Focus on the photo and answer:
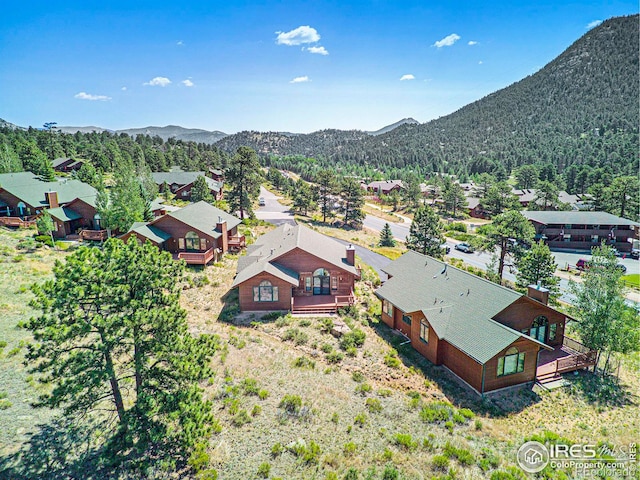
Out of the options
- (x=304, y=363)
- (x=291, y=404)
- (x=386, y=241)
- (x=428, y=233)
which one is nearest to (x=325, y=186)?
(x=386, y=241)

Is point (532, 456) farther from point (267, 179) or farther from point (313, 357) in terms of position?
point (267, 179)

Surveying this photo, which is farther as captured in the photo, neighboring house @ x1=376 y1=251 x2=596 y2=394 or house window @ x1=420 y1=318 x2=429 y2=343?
house window @ x1=420 y1=318 x2=429 y2=343

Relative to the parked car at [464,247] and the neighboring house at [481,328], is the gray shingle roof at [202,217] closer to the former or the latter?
the neighboring house at [481,328]

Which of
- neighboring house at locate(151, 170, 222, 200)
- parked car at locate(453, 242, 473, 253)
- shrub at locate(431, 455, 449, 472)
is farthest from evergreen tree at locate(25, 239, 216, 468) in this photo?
neighboring house at locate(151, 170, 222, 200)

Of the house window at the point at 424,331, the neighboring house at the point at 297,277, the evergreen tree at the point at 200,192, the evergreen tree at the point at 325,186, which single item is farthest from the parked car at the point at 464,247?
the evergreen tree at the point at 200,192

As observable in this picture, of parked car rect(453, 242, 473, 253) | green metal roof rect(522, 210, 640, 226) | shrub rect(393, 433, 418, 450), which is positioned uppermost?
green metal roof rect(522, 210, 640, 226)

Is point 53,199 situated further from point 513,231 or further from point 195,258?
point 513,231

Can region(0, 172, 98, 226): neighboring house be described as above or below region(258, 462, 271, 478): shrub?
above

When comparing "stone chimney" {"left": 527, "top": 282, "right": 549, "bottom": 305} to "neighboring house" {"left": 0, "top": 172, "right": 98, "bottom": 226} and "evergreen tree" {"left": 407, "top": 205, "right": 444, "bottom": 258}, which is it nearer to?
"evergreen tree" {"left": 407, "top": 205, "right": 444, "bottom": 258}
